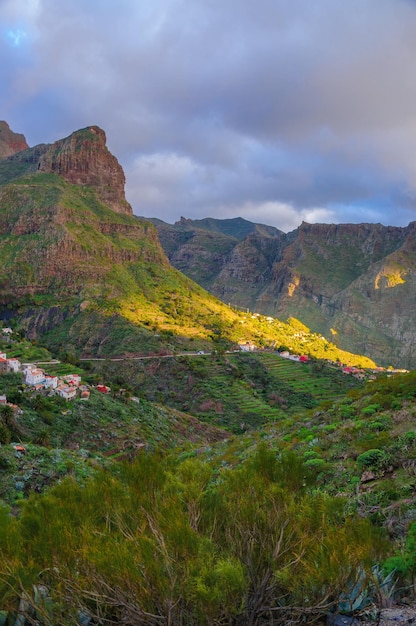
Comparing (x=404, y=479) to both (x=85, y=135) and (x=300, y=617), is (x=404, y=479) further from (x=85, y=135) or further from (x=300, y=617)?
(x=85, y=135)

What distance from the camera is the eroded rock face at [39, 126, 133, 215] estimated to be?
482ft

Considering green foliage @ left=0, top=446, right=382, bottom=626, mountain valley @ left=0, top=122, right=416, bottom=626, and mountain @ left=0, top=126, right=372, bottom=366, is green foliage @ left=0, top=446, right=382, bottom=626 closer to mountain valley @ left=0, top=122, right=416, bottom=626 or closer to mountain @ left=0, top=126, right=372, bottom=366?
mountain valley @ left=0, top=122, right=416, bottom=626

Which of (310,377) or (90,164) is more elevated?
(90,164)

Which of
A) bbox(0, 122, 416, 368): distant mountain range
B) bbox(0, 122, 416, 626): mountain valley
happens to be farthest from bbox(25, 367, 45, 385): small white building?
bbox(0, 122, 416, 368): distant mountain range

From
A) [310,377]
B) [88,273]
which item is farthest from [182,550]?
[88,273]

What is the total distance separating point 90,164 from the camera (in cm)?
15175

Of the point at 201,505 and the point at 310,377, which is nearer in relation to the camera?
the point at 201,505

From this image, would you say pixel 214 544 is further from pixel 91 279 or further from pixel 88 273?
pixel 88 273

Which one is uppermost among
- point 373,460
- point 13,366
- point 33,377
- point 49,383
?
point 373,460

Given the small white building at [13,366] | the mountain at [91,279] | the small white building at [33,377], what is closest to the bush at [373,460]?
the small white building at [33,377]

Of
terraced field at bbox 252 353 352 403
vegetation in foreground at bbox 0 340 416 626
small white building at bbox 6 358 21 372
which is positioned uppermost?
vegetation in foreground at bbox 0 340 416 626

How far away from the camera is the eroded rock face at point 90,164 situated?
14700 centimetres

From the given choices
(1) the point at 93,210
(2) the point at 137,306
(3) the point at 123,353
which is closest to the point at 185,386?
(3) the point at 123,353

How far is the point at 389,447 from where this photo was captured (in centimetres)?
1459
